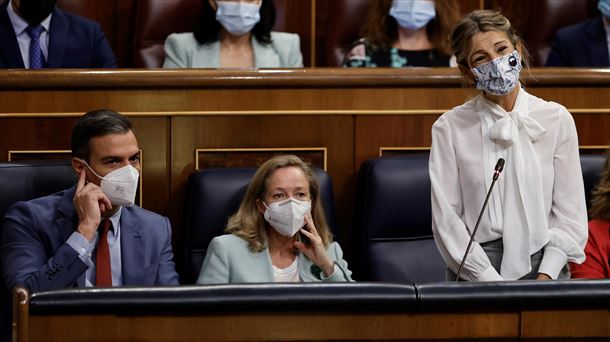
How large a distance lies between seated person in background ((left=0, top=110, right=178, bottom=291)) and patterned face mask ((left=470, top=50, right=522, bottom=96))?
1.83ft

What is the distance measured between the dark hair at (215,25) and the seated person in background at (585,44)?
2.19ft

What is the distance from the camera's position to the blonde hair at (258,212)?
6.31 ft

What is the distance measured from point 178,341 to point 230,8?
1420 millimetres

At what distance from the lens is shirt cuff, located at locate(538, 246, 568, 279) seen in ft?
5.32

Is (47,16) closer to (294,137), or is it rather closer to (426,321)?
(294,137)

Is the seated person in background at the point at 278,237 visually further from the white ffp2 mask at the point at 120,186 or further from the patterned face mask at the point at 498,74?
the patterned face mask at the point at 498,74

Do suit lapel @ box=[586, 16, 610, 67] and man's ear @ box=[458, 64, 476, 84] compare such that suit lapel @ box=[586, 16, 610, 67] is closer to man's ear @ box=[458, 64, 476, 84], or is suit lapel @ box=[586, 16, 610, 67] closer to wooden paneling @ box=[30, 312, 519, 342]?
man's ear @ box=[458, 64, 476, 84]

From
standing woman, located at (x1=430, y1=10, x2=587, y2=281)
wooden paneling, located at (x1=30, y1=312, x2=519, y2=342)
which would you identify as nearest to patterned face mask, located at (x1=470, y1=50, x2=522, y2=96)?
standing woman, located at (x1=430, y1=10, x2=587, y2=281)

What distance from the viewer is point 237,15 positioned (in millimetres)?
2479

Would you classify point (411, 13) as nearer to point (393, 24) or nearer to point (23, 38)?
point (393, 24)

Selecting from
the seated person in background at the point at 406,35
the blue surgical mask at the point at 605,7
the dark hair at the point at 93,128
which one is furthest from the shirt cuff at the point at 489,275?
the blue surgical mask at the point at 605,7

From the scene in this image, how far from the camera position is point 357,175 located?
2.16 metres

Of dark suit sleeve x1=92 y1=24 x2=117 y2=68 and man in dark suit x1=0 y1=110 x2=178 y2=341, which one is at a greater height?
dark suit sleeve x1=92 y1=24 x2=117 y2=68

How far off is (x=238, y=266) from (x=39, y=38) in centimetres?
77
